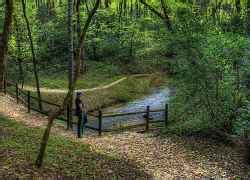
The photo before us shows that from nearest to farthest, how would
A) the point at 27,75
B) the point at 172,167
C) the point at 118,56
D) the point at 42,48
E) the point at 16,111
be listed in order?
the point at 172,167 < the point at 16,111 < the point at 27,75 < the point at 42,48 < the point at 118,56

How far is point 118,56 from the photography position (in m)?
48.9

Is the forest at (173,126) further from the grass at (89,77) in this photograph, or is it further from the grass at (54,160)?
the grass at (89,77)

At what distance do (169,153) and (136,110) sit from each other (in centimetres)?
1417

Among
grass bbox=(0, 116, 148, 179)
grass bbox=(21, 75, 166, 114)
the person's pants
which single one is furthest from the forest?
grass bbox=(21, 75, 166, 114)

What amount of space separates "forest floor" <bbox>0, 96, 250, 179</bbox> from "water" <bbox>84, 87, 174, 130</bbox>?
3567 mm

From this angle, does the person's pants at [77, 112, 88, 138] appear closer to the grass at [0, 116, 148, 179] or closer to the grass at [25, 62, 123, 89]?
the grass at [0, 116, 148, 179]

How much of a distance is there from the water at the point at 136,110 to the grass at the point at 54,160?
6962 millimetres

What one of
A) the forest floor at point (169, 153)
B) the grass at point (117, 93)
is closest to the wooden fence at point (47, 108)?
the grass at point (117, 93)

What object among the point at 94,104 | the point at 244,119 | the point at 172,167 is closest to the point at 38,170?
the point at 172,167

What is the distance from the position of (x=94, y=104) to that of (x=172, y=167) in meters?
17.0

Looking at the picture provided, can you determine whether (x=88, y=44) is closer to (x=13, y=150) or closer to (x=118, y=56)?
(x=118, y=56)

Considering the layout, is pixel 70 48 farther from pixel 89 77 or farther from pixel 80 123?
pixel 89 77

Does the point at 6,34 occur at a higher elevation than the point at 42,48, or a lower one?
higher

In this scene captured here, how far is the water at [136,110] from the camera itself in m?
26.4
